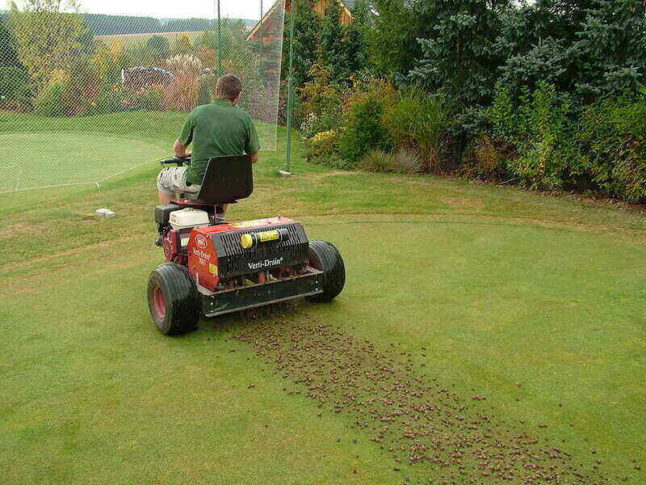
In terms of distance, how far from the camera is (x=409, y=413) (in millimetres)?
3613

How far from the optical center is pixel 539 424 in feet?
11.6

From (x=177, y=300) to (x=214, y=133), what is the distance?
132 centimetres

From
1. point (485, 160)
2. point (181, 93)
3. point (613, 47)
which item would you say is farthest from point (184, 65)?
point (613, 47)

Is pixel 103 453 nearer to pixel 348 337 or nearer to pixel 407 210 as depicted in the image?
pixel 348 337

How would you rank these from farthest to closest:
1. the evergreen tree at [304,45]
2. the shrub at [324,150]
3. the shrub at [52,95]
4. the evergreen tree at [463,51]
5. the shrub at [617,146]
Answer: the evergreen tree at [304,45] < the shrub at [324,150] < the evergreen tree at [463,51] < the shrub at [52,95] < the shrub at [617,146]

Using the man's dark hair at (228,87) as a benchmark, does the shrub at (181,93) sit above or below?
below

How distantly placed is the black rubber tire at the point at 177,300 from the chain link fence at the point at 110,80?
17.4 feet

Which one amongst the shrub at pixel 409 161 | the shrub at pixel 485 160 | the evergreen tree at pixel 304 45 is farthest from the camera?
the evergreen tree at pixel 304 45

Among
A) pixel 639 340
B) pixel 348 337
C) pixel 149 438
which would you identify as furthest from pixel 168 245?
pixel 639 340

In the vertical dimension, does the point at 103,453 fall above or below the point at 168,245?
below

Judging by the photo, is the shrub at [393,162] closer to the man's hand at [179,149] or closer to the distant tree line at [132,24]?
the distant tree line at [132,24]

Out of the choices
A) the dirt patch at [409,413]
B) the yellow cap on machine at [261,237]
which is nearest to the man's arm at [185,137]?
the yellow cap on machine at [261,237]

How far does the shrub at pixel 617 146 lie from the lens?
8586 mm

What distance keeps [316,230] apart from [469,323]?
2.95 meters
